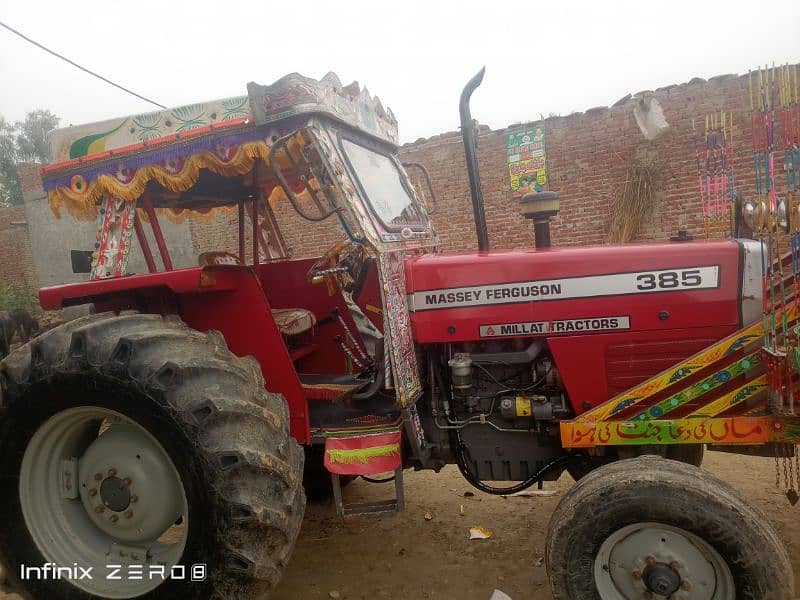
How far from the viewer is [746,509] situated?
6.24 ft

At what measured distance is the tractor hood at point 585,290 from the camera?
91.1 inches

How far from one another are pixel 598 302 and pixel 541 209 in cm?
57

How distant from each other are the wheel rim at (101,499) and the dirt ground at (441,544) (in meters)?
0.74

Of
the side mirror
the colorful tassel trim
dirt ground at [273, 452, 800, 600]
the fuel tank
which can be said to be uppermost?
the side mirror

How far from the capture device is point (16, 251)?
1273cm

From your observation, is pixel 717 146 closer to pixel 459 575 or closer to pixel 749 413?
pixel 749 413

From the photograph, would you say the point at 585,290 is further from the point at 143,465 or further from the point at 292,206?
the point at 143,465

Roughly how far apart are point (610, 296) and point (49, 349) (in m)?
2.38

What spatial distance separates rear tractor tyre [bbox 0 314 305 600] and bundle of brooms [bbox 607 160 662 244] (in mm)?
6515

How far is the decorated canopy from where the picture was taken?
2.39m

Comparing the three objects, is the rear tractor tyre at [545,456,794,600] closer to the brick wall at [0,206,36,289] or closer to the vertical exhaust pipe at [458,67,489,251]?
the vertical exhaust pipe at [458,67,489,251]

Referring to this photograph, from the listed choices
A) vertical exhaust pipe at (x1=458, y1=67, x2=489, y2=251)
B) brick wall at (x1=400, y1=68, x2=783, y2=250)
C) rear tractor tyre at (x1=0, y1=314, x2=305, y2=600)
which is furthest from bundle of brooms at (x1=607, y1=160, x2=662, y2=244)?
rear tractor tyre at (x1=0, y1=314, x2=305, y2=600)

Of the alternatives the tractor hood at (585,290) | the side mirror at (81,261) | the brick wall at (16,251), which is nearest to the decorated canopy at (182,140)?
the side mirror at (81,261)

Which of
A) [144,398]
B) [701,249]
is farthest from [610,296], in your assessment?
[144,398]
